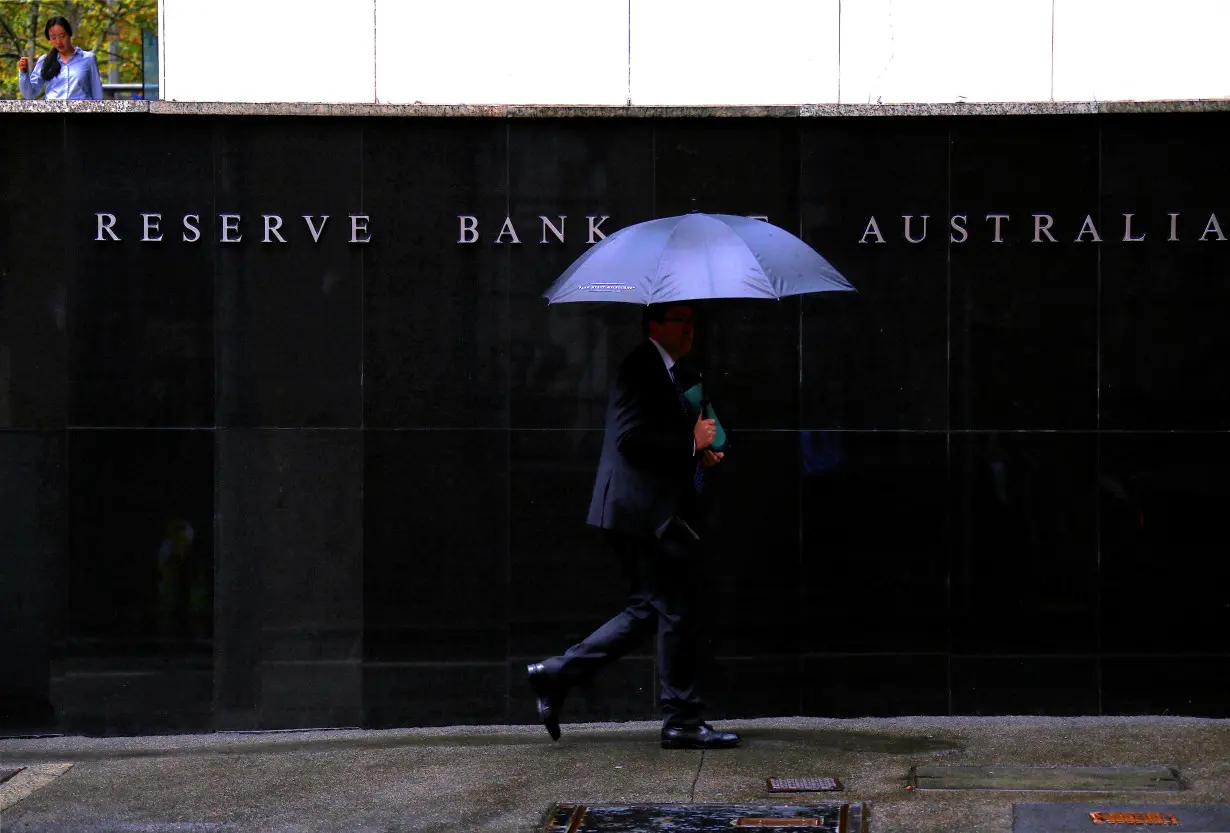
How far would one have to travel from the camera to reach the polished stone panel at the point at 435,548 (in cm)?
835

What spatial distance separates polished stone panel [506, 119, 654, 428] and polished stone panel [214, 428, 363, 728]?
101 centimetres

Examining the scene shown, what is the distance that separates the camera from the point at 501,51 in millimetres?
8414

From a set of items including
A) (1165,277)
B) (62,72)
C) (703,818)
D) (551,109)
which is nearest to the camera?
(703,818)

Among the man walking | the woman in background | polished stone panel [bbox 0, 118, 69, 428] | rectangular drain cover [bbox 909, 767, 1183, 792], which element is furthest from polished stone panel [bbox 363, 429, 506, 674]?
the woman in background

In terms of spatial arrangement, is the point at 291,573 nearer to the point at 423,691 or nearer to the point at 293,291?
the point at 423,691

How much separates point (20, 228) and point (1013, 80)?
524 centimetres

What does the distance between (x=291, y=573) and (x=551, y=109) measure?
9.13 ft

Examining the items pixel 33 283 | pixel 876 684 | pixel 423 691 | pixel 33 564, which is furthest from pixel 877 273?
pixel 33 564

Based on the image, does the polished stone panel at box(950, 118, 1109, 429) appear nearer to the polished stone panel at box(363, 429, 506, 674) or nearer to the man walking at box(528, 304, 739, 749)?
the man walking at box(528, 304, 739, 749)

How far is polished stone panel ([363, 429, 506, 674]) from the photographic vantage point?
8352 mm

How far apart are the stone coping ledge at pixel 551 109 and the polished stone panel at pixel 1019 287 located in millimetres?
92

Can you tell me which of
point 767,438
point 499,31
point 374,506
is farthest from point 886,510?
point 499,31

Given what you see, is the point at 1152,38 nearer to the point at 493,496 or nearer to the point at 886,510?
the point at 886,510

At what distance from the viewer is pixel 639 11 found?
329 inches
